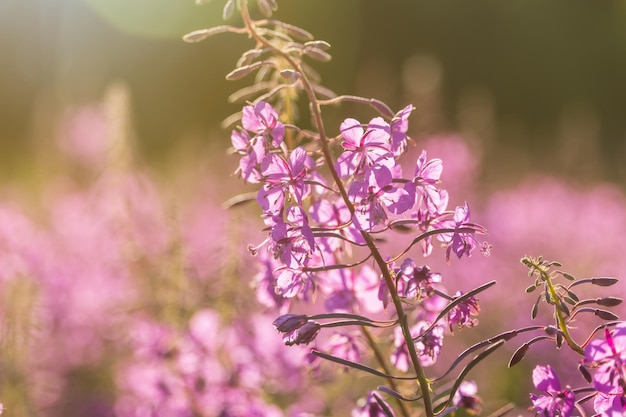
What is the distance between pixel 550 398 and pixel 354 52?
13273 mm

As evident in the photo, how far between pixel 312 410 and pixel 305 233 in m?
1.18

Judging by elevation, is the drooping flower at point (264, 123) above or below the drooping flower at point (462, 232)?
above

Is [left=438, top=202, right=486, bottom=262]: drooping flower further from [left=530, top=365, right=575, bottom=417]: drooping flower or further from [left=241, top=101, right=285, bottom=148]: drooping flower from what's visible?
[left=241, top=101, right=285, bottom=148]: drooping flower

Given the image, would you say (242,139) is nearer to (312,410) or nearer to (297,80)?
(297,80)

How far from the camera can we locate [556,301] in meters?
1.38

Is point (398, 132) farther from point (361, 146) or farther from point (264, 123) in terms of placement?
point (264, 123)

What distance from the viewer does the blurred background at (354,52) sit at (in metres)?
13.1

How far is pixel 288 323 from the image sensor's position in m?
1.45

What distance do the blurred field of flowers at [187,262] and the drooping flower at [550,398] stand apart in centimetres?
51

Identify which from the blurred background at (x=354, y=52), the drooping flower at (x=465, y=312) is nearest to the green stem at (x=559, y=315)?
the drooping flower at (x=465, y=312)

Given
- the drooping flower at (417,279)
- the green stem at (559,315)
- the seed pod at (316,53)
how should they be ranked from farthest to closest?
the seed pod at (316,53) < the drooping flower at (417,279) < the green stem at (559,315)

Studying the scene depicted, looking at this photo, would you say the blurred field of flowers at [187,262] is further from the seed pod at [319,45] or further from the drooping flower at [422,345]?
the seed pod at [319,45]

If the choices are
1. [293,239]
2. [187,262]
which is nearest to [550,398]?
[293,239]

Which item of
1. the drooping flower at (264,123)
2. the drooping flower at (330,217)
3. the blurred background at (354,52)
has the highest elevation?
the blurred background at (354,52)
